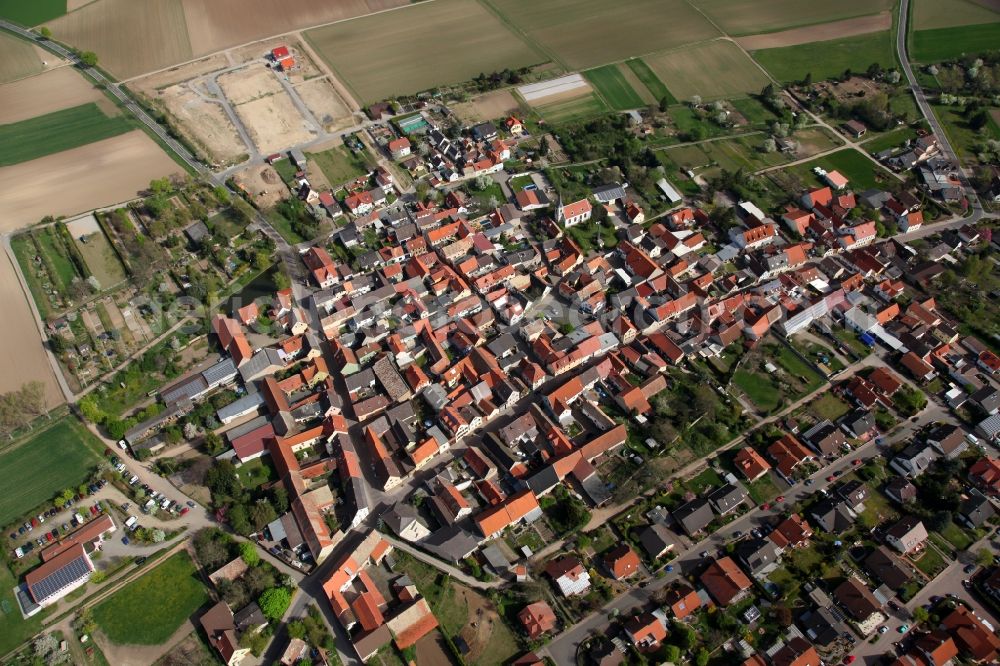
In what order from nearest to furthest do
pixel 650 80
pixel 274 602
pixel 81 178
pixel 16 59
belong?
pixel 274 602 < pixel 81 178 < pixel 16 59 < pixel 650 80

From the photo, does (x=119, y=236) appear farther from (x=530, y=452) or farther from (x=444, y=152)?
(x=530, y=452)

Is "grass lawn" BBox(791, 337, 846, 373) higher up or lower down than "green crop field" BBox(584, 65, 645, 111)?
lower down

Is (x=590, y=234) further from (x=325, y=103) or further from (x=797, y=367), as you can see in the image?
(x=325, y=103)

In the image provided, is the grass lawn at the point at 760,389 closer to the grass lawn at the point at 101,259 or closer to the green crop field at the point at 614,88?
the green crop field at the point at 614,88

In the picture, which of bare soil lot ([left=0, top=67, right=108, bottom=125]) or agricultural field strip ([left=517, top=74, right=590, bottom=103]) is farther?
agricultural field strip ([left=517, top=74, right=590, bottom=103])

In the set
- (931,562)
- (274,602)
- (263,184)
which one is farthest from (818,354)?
(263,184)

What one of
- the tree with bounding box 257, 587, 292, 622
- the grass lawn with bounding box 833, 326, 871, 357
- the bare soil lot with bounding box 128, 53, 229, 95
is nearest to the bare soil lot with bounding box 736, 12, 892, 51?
the grass lawn with bounding box 833, 326, 871, 357

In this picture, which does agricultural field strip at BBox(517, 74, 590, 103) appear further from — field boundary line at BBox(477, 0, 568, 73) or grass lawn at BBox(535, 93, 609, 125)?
field boundary line at BBox(477, 0, 568, 73)
